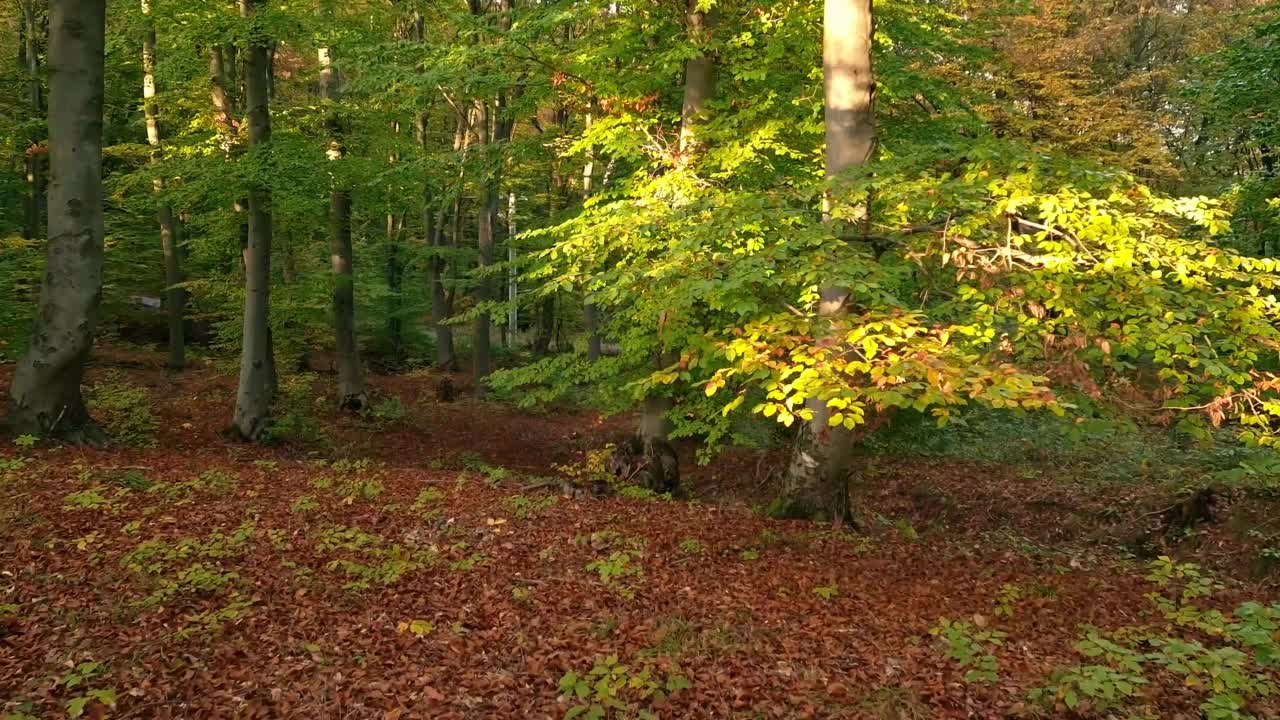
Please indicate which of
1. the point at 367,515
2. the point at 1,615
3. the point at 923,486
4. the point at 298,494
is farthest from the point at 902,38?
the point at 1,615

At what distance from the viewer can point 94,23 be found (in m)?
8.50

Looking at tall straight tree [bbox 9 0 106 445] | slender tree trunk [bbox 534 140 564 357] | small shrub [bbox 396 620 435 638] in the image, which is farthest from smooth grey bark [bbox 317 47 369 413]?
small shrub [bbox 396 620 435 638]

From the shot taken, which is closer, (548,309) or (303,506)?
(303,506)

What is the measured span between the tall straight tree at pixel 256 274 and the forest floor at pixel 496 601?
7.80 ft

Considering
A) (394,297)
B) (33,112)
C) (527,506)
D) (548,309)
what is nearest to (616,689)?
(527,506)

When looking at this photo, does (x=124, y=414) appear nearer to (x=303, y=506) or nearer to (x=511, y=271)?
(x=303, y=506)

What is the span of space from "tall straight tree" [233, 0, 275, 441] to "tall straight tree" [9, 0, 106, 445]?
12.4ft

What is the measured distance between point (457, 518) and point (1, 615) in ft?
13.0

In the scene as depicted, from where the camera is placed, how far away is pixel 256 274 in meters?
12.8

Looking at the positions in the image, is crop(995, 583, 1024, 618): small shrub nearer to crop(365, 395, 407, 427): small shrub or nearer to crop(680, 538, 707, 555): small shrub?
crop(680, 538, 707, 555): small shrub

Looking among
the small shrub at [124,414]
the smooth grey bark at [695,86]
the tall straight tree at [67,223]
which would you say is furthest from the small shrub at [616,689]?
the small shrub at [124,414]

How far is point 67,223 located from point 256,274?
4259 millimetres

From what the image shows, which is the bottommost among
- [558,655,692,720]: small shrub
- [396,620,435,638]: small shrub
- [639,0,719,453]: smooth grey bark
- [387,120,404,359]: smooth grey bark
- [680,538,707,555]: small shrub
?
[680,538,707,555]: small shrub

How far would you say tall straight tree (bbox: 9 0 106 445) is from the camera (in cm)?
835
